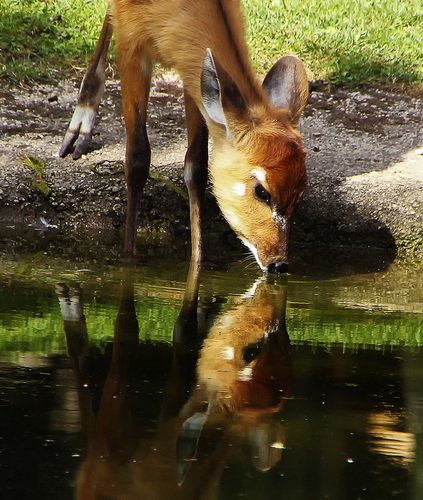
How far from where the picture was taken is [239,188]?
6.57 metres

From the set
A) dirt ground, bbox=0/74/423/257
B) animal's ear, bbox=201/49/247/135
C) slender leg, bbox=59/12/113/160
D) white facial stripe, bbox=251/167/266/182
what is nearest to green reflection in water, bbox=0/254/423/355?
white facial stripe, bbox=251/167/266/182

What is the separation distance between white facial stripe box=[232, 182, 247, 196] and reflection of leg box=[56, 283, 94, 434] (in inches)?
42.0

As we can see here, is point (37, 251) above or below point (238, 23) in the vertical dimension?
below

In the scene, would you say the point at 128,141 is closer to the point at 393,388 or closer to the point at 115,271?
the point at 115,271

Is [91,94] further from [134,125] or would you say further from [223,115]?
[223,115]

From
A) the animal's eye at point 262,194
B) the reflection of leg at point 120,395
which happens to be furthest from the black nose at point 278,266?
the reflection of leg at point 120,395

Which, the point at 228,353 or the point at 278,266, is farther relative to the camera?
the point at 278,266

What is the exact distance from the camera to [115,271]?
6664 millimetres

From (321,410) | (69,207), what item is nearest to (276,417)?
(321,410)

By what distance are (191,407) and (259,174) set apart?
2.29m

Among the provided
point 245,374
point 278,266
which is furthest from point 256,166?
point 245,374

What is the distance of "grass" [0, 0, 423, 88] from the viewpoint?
10016 millimetres

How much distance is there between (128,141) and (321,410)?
3.24 m

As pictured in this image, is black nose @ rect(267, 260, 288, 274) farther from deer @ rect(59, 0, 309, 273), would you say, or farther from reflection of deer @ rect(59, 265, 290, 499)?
reflection of deer @ rect(59, 265, 290, 499)
